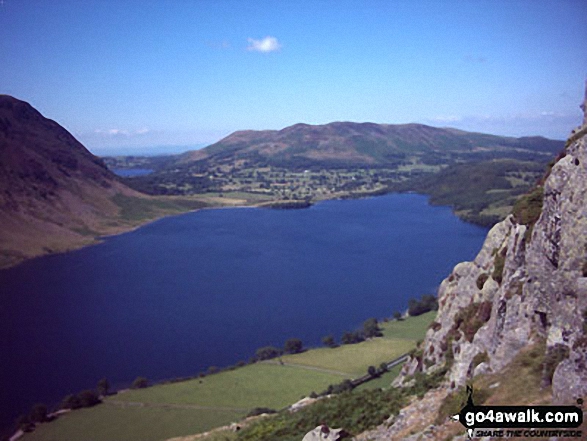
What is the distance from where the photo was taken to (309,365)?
5591cm

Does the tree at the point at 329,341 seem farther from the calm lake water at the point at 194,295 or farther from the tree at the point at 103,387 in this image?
the tree at the point at 103,387

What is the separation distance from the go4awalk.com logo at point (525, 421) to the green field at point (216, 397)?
33.8 meters

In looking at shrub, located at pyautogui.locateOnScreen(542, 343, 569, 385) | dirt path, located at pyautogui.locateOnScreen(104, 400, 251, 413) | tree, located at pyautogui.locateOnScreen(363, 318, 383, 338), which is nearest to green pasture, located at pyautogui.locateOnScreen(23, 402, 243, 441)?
dirt path, located at pyautogui.locateOnScreen(104, 400, 251, 413)

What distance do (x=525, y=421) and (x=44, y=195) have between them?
173 meters

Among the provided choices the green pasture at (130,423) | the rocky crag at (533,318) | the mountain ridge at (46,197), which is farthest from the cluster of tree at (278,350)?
the mountain ridge at (46,197)

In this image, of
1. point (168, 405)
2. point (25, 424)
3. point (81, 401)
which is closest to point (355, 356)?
point (168, 405)

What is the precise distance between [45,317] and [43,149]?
12636 centimetres

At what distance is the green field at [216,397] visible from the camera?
43.2 meters

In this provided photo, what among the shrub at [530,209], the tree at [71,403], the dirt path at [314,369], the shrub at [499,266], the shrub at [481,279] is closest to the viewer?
the shrub at [530,209]

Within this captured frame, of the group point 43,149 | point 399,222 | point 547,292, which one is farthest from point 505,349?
point 43,149

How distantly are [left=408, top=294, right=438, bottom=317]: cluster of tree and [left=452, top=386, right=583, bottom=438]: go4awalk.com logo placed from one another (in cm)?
6163

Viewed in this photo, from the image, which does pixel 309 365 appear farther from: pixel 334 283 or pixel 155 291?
pixel 155 291

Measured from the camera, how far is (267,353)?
59.6 m

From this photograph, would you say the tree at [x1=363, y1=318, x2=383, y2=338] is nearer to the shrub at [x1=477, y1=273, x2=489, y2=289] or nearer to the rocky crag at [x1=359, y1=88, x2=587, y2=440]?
the shrub at [x1=477, y1=273, x2=489, y2=289]
